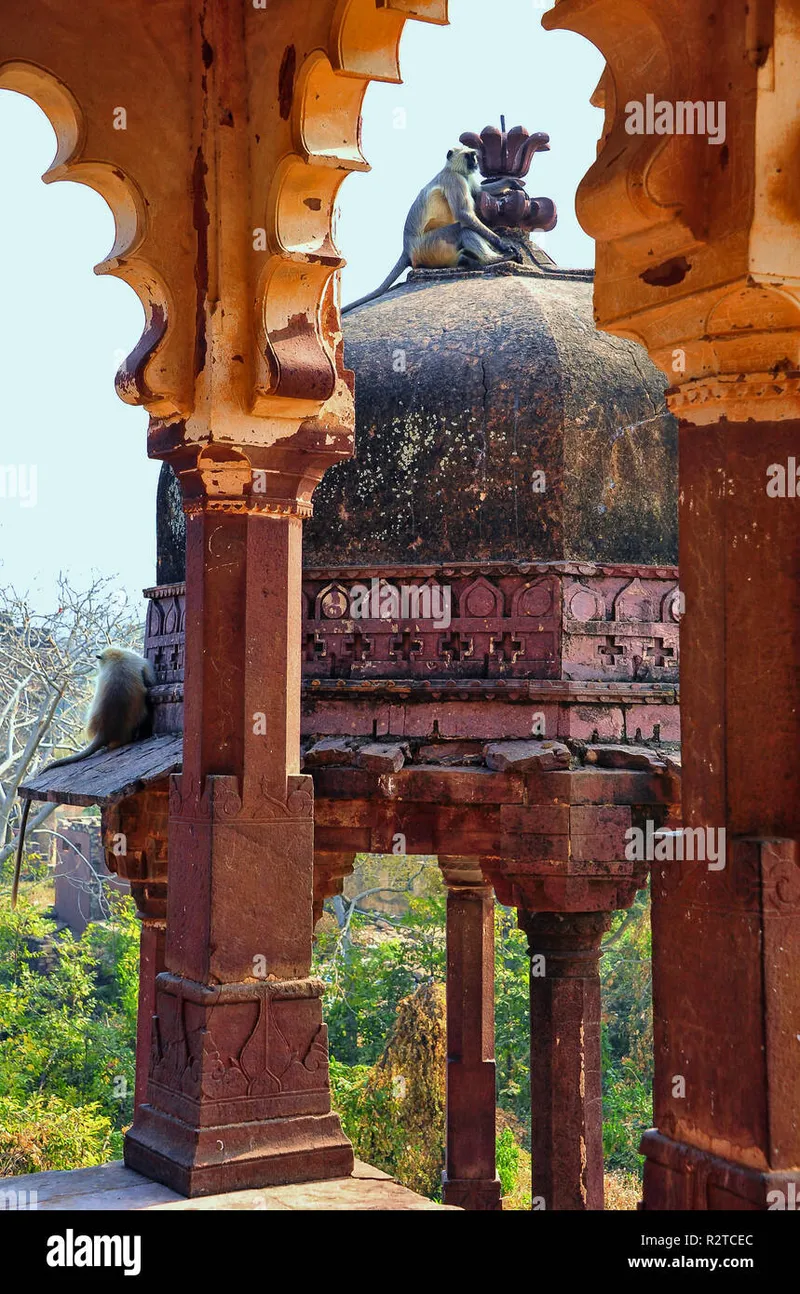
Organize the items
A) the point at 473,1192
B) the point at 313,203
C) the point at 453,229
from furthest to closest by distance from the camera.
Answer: the point at 473,1192
the point at 453,229
the point at 313,203

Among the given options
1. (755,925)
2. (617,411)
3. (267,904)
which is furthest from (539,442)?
(755,925)

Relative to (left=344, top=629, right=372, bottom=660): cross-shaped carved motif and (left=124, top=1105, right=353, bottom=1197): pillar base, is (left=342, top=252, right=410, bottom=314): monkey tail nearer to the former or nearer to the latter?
(left=344, top=629, right=372, bottom=660): cross-shaped carved motif

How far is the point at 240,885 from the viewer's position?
455 centimetres

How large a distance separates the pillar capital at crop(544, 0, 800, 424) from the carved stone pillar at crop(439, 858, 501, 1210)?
5698mm

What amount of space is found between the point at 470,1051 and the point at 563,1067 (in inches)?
72.2

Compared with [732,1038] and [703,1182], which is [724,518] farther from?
[703,1182]

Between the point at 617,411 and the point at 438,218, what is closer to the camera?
the point at 617,411

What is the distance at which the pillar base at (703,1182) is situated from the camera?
2998mm

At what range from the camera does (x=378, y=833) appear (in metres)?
6.75

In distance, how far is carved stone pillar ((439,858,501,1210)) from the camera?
8.77 m

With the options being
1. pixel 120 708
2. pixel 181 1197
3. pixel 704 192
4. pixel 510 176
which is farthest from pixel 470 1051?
pixel 704 192

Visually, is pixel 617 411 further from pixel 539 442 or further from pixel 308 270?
pixel 308 270

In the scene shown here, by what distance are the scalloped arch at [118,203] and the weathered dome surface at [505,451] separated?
247 cm
